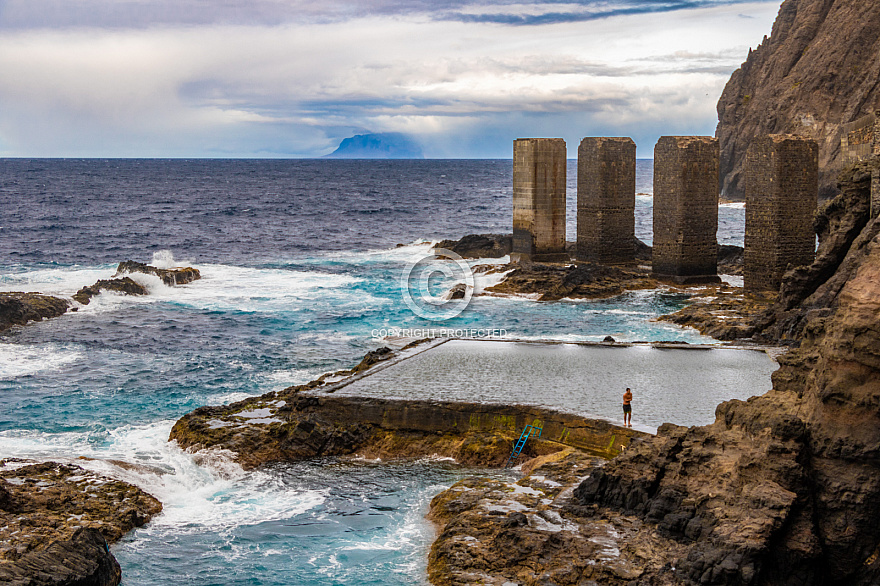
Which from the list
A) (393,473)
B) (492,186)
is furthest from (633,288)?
(492,186)

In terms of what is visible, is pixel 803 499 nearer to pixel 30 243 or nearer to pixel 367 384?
pixel 367 384

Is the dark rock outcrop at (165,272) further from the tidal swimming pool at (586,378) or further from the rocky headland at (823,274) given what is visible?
the rocky headland at (823,274)

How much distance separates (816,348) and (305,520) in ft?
20.3

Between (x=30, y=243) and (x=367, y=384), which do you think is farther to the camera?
(x=30, y=243)

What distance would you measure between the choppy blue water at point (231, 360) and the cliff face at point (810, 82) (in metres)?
11.3

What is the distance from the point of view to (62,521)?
10406 mm

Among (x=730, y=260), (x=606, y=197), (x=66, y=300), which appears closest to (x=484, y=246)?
(x=606, y=197)

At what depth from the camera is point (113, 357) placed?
866 inches

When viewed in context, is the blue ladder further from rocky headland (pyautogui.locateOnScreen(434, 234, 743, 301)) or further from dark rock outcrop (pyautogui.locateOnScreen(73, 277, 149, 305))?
dark rock outcrop (pyautogui.locateOnScreen(73, 277, 149, 305))

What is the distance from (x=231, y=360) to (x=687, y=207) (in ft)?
50.4

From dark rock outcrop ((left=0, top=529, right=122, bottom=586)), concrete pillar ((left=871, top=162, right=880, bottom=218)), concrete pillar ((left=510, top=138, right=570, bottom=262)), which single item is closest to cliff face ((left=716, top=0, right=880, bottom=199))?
concrete pillar ((left=510, top=138, right=570, bottom=262))

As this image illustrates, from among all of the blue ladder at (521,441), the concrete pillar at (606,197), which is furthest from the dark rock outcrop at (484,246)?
the blue ladder at (521,441)

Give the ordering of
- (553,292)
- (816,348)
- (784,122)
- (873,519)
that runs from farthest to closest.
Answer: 1. (784,122)
2. (553,292)
3. (816,348)
4. (873,519)

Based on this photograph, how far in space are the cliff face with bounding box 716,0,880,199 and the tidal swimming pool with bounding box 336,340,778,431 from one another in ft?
137
